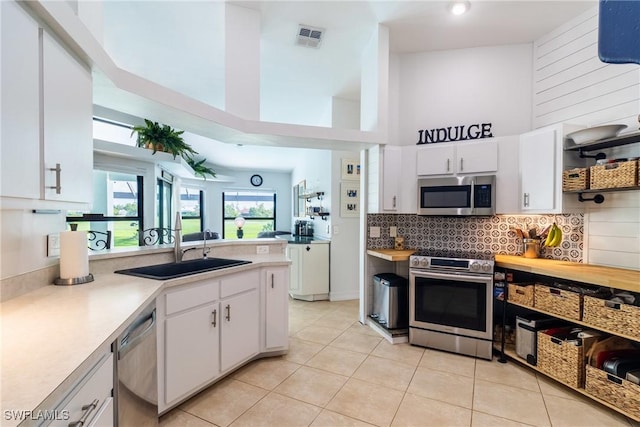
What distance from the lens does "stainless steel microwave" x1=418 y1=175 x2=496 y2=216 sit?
2.88 m

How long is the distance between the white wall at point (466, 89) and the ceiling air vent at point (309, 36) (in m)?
1.14

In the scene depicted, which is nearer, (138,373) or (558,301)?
(138,373)

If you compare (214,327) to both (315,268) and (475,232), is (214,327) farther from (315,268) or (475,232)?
(475,232)

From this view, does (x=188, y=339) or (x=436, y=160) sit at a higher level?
(x=436, y=160)

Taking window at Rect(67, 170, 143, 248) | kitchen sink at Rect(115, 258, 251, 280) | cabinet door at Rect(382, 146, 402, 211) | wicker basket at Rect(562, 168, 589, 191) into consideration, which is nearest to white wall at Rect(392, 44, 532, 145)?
cabinet door at Rect(382, 146, 402, 211)

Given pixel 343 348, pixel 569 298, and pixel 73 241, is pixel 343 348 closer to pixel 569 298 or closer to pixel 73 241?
pixel 569 298

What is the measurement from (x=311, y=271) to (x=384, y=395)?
246 cm

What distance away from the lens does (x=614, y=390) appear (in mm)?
1848

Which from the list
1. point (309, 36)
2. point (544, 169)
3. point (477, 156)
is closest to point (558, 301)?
point (544, 169)

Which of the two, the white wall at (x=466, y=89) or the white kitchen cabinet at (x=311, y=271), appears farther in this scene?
the white kitchen cabinet at (x=311, y=271)

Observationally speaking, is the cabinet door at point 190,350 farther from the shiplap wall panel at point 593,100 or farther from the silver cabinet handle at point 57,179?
the shiplap wall panel at point 593,100

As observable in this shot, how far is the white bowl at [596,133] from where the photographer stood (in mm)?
2256

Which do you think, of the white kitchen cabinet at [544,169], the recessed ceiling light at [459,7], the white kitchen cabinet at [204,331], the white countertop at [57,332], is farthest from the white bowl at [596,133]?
the white countertop at [57,332]

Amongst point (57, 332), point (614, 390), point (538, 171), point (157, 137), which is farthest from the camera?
point (157, 137)
